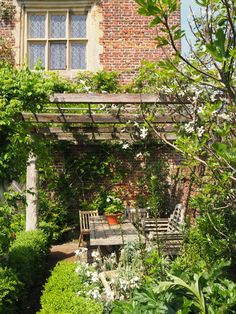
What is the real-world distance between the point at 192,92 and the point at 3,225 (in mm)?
2710

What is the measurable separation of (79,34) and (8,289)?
7.72m

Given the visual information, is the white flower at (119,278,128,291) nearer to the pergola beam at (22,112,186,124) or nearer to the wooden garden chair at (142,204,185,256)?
the wooden garden chair at (142,204,185,256)

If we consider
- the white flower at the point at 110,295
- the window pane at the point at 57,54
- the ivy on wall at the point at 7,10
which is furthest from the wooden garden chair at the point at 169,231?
the ivy on wall at the point at 7,10

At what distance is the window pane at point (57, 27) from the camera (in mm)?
10688

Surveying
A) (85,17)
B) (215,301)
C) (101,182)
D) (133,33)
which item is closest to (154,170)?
(101,182)

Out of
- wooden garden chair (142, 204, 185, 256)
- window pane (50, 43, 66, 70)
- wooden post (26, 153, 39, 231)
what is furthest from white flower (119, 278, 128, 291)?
window pane (50, 43, 66, 70)

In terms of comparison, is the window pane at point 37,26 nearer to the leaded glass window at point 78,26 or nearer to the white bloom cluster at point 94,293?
the leaded glass window at point 78,26

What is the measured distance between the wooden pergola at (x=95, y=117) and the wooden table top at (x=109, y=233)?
1235 millimetres

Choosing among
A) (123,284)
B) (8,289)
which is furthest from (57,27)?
(123,284)

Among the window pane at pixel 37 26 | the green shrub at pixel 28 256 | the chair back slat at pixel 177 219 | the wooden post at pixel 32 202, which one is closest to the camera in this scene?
the green shrub at pixel 28 256

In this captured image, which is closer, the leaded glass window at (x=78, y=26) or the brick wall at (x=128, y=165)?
the leaded glass window at (x=78, y=26)

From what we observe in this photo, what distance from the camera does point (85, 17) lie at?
35.1 ft

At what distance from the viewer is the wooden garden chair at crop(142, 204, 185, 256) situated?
20.9 ft

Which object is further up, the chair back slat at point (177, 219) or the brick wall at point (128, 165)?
the brick wall at point (128, 165)
